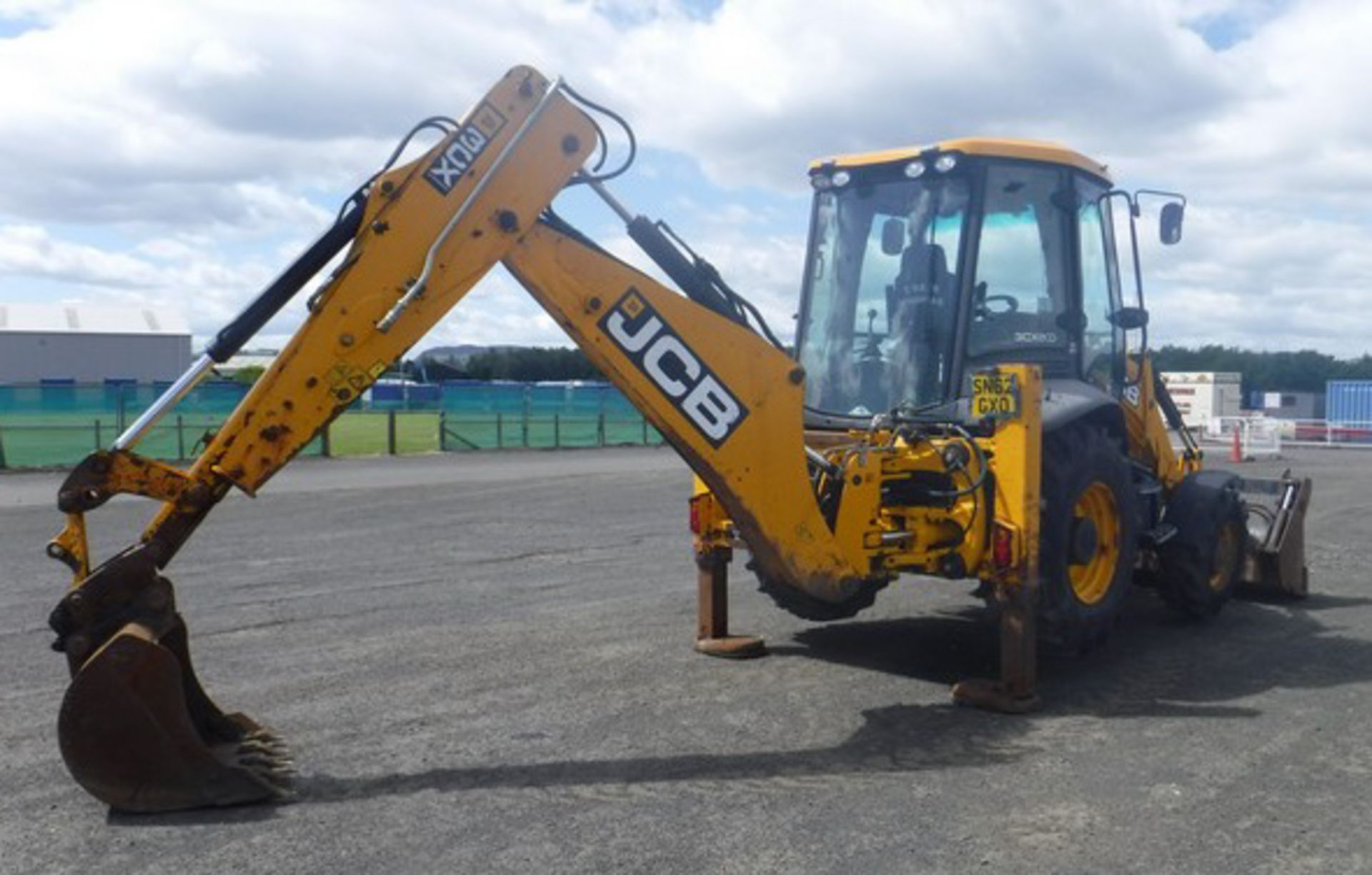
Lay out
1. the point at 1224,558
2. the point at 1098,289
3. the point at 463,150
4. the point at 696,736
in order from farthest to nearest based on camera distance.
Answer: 1. the point at 1224,558
2. the point at 1098,289
3. the point at 696,736
4. the point at 463,150

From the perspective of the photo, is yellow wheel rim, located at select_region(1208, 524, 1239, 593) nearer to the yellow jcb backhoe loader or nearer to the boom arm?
the yellow jcb backhoe loader

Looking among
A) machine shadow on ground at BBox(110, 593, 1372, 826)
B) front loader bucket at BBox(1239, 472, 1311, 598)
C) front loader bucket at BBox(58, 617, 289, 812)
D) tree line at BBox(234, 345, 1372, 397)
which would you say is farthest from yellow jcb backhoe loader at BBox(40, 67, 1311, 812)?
tree line at BBox(234, 345, 1372, 397)

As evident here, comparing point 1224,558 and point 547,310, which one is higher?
point 547,310

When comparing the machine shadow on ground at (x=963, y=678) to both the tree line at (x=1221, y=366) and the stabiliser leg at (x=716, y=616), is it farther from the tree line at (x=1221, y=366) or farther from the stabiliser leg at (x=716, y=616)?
the tree line at (x=1221, y=366)

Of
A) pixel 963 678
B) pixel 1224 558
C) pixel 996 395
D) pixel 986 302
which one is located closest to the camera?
pixel 996 395

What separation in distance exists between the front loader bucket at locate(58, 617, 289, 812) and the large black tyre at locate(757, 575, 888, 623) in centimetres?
329

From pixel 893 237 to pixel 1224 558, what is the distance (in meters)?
3.38

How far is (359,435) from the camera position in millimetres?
38625

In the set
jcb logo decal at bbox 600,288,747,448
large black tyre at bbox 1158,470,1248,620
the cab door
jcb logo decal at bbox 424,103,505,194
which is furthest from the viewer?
large black tyre at bbox 1158,470,1248,620

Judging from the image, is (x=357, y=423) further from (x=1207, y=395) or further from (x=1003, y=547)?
(x=1003, y=547)

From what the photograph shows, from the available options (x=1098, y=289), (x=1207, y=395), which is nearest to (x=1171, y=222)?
(x=1098, y=289)

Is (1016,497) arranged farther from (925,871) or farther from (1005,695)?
(925,871)

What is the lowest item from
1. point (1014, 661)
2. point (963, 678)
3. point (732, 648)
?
point (963, 678)

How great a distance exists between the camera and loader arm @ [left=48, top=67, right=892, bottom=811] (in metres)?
5.38
